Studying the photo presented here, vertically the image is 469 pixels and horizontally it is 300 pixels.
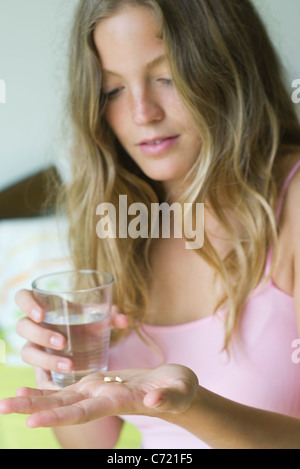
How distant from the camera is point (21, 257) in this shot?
1438 mm

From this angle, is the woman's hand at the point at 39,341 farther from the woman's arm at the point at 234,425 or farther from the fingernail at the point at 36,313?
the woman's arm at the point at 234,425

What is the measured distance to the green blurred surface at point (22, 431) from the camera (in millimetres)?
1088

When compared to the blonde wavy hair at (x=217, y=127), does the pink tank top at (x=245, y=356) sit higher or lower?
lower

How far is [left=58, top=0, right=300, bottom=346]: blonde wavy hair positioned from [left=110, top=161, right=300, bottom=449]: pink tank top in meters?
0.03

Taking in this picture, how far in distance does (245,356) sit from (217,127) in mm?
343

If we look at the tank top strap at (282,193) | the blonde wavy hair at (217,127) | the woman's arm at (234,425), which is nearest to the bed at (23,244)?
the blonde wavy hair at (217,127)

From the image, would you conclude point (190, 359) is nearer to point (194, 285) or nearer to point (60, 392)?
point (194, 285)

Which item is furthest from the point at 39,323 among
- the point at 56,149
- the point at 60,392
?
the point at 56,149

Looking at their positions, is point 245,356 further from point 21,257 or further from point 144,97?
point 21,257

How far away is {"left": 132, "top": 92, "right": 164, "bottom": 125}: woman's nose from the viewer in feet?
2.69

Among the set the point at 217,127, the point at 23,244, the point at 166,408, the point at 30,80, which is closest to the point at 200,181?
the point at 217,127

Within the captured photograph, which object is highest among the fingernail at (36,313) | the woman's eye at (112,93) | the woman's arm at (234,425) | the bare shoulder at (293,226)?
the woman's eye at (112,93)
